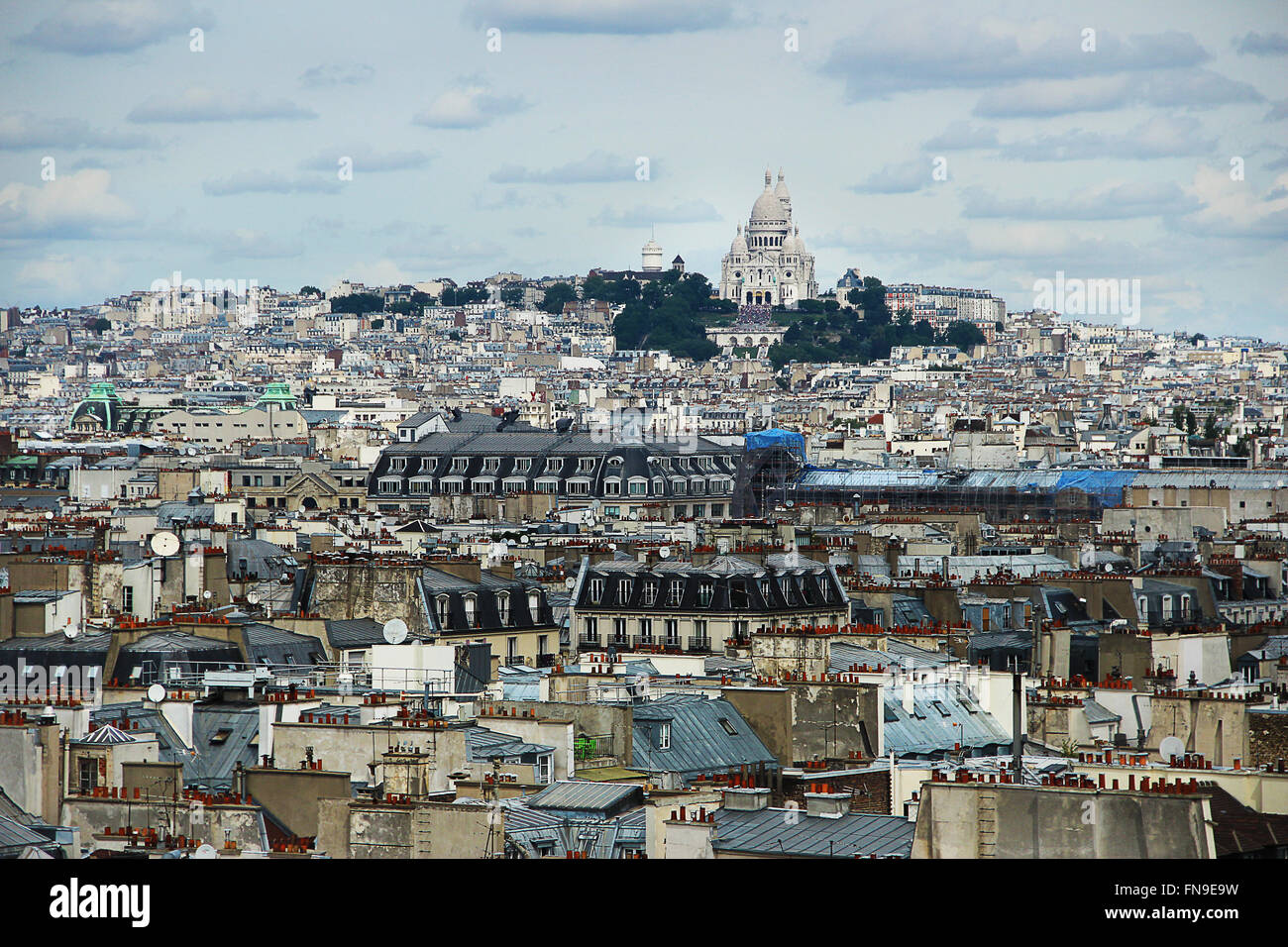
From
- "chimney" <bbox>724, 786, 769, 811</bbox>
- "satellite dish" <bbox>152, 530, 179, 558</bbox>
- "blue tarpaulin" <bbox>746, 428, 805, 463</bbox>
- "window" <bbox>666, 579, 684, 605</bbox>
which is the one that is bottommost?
"chimney" <bbox>724, 786, 769, 811</bbox>

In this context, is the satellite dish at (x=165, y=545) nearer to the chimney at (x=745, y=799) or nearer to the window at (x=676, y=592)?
the window at (x=676, y=592)

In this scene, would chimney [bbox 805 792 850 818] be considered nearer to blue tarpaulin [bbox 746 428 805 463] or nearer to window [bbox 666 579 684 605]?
window [bbox 666 579 684 605]

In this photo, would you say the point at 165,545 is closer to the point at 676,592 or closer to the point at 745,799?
the point at 676,592

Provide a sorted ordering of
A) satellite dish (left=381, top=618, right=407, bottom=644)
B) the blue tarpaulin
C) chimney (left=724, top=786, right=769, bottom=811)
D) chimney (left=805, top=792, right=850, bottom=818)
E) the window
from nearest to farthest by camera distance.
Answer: chimney (left=805, top=792, right=850, bottom=818) < chimney (left=724, top=786, right=769, bottom=811) < satellite dish (left=381, top=618, right=407, bottom=644) < the window < the blue tarpaulin

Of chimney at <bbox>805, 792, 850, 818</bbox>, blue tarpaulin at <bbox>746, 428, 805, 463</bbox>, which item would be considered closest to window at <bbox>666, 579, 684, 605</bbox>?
chimney at <bbox>805, 792, 850, 818</bbox>

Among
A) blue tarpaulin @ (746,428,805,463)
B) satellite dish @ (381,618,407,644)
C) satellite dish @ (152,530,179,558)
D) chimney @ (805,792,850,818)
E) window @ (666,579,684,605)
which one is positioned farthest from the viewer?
blue tarpaulin @ (746,428,805,463)

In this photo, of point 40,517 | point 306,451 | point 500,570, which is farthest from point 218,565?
point 306,451

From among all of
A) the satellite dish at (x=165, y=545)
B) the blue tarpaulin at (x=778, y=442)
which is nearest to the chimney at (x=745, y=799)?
the satellite dish at (x=165, y=545)
